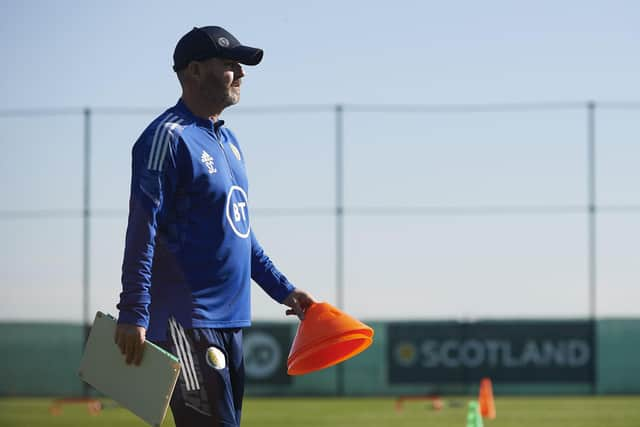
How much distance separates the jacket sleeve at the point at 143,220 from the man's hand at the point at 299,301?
2.75ft

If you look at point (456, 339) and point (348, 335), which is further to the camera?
point (456, 339)

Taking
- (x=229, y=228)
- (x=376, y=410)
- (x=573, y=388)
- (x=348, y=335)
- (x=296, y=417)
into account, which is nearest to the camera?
(x=229, y=228)

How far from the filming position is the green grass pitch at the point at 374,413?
47.3 ft

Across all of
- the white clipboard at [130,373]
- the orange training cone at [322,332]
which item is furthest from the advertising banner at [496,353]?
the white clipboard at [130,373]

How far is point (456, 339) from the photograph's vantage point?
2044 cm

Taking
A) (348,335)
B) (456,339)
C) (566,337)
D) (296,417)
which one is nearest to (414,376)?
(456,339)

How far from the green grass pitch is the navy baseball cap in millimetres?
9482

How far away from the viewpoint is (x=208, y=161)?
4695mm

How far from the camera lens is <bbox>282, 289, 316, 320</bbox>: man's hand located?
17.2 ft

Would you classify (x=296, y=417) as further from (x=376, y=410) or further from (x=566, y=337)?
(x=566, y=337)

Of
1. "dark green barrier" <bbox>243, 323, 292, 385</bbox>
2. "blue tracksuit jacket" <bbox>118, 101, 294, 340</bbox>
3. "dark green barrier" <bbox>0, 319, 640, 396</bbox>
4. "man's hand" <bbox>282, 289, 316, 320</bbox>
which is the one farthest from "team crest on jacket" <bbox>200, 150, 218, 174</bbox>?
"dark green barrier" <bbox>243, 323, 292, 385</bbox>

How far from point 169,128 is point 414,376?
1613 centimetres

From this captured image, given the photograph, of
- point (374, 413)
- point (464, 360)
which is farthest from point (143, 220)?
point (464, 360)

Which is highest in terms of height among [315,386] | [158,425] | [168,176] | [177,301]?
[168,176]
